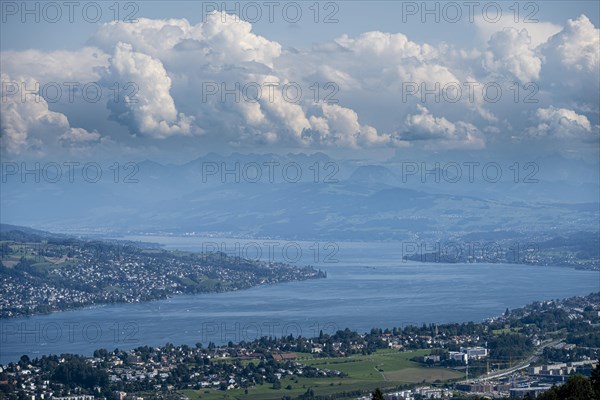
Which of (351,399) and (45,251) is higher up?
(45,251)

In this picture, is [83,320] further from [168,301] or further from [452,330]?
[452,330]

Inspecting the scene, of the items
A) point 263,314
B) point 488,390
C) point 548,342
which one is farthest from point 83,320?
point 488,390

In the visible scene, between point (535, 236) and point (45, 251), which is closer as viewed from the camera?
point (45, 251)

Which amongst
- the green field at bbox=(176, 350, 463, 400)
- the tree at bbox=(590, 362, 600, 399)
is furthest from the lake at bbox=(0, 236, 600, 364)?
the tree at bbox=(590, 362, 600, 399)

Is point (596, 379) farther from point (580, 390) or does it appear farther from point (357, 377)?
point (357, 377)

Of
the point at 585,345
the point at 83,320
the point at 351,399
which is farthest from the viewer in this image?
the point at 83,320

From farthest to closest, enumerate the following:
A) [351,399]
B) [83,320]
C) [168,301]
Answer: [168,301]
[83,320]
[351,399]

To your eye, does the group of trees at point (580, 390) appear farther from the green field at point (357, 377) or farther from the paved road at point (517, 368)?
the paved road at point (517, 368)
